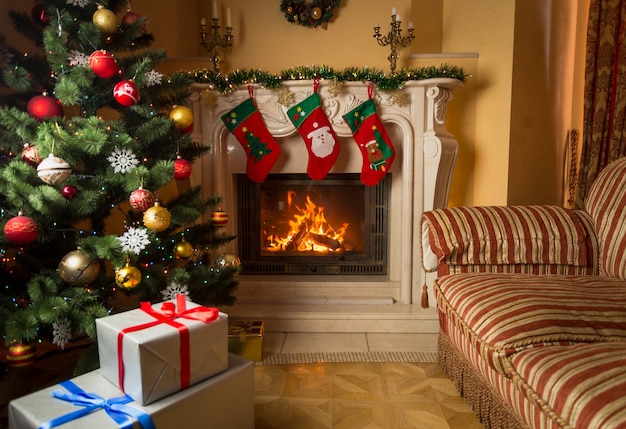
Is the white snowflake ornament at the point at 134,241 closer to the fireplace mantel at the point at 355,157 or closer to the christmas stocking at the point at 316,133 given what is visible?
the fireplace mantel at the point at 355,157

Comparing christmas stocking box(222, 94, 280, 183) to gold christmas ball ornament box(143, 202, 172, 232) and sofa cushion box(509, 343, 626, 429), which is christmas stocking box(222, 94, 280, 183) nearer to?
gold christmas ball ornament box(143, 202, 172, 232)

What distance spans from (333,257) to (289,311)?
1.74ft

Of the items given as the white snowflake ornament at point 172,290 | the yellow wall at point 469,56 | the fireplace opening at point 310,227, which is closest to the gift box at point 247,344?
the white snowflake ornament at point 172,290

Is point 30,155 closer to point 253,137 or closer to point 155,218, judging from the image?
point 155,218

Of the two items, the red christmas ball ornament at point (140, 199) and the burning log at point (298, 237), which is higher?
the red christmas ball ornament at point (140, 199)

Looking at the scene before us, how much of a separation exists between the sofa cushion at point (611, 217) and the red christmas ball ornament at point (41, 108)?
6.95ft

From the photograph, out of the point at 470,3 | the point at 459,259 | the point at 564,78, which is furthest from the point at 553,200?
the point at 459,259

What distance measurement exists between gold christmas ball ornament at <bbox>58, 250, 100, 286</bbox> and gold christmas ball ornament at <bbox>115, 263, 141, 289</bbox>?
0.09 meters

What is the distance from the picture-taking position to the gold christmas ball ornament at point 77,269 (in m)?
1.54

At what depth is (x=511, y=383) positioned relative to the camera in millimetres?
1256

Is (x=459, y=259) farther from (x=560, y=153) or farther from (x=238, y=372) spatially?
(x=560, y=153)

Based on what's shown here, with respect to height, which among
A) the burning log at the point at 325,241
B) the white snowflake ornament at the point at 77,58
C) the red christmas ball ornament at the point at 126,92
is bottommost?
the burning log at the point at 325,241

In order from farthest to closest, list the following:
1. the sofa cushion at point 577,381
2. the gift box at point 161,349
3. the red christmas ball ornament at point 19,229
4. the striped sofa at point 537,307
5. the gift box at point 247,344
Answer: the gift box at point 247,344, the red christmas ball ornament at point 19,229, the gift box at point 161,349, the striped sofa at point 537,307, the sofa cushion at point 577,381

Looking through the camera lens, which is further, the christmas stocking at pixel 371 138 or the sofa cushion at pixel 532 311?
the christmas stocking at pixel 371 138
